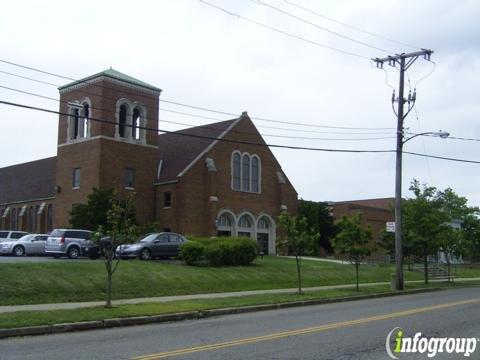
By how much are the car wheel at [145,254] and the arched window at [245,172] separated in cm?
2252

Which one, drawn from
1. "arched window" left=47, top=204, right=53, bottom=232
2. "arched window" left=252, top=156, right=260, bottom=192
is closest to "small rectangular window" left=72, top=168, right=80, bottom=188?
"arched window" left=47, top=204, right=53, bottom=232

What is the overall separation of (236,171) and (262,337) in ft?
136

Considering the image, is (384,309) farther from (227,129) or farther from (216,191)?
(227,129)

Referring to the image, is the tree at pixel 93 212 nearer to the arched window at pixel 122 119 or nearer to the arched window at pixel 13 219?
the arched window at pixel 122 119

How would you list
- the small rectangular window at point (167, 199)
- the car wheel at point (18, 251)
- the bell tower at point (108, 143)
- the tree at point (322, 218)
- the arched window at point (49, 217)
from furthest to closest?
the tree at point (322, 218), the arched window at point (49, 217), the small rectangular window at point (167, 199), the bell tower at point (108, 143), the car wheel at point (18, 251)

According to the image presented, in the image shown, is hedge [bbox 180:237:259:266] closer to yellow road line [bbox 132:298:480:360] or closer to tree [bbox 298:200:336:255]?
yellow road line [bbox 132:298:480:360]

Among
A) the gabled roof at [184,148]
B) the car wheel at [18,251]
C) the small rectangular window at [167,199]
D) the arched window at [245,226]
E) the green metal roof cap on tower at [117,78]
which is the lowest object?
the car wheel at [18,251]

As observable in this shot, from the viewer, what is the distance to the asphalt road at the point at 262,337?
31.8 ft

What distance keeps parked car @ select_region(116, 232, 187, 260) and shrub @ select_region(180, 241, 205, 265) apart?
2321 mm

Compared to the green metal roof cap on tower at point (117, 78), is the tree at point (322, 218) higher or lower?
lower

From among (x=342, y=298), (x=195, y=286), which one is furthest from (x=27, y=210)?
(x=342, y=298)

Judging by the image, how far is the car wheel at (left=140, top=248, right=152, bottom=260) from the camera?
101 feet

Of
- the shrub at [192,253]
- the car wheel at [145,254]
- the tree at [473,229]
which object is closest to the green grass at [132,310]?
the shrub at [192,253]

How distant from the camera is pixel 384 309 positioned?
57.6ft
